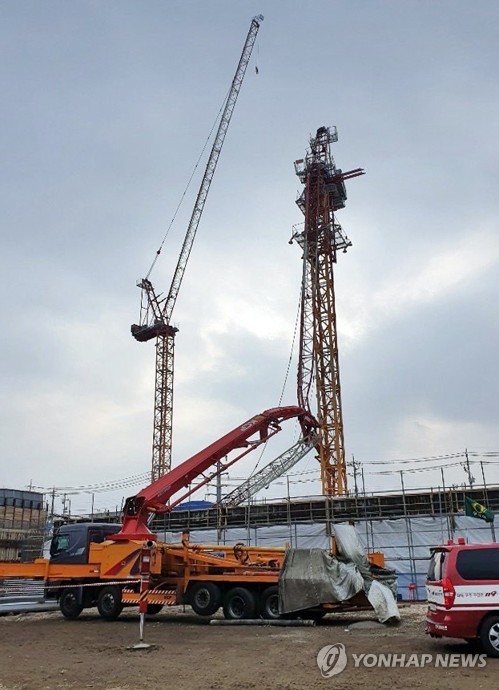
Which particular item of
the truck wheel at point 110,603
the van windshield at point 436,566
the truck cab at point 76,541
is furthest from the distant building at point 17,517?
the van windshield at point 436,566

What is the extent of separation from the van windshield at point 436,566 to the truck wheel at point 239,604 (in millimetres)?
6325

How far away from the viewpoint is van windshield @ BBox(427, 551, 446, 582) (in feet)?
33.9

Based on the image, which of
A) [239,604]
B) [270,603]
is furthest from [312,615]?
[239,604]

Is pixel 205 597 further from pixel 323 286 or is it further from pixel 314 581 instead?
pixel 323 286

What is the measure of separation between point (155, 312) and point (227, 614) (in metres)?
50.2

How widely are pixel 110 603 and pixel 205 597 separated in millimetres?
2700

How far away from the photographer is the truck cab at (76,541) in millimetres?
18312

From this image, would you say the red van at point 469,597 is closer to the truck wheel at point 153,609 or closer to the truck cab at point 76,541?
the truck wheel at point 153,609

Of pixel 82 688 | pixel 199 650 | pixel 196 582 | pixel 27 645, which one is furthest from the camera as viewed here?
pixel 196 582

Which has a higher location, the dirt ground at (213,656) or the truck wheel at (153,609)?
the truck wheel at (153,609)

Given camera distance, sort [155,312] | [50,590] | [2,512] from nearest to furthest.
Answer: [50,590], [2,512], [155,312]

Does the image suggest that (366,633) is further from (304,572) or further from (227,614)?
(227,614)

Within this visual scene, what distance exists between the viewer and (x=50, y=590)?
1872 cm

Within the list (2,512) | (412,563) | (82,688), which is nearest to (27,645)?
(82,688)
